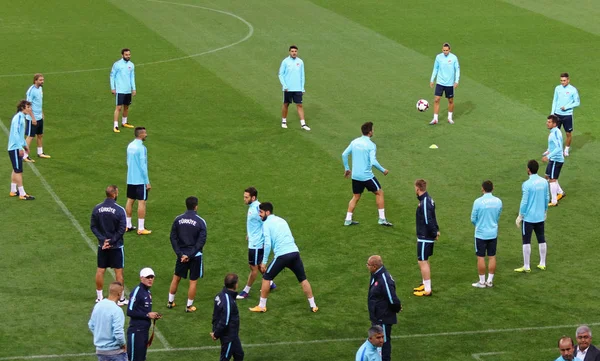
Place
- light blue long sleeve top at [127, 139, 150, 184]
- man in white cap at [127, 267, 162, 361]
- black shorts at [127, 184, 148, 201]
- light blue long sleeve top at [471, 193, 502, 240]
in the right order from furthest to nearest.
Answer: black shorts at [127, 184, 148, 201] → light blue long sleeve top at [127, 139, 150, 184] → light blue long sleeve top at [471, 193, 502, 240] → man in white cap at [127, 267, 162, 361]

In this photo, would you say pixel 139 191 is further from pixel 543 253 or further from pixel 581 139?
pixel 581 139

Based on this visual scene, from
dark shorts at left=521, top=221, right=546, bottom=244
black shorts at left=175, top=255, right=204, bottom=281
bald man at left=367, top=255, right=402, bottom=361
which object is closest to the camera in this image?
bald man at left=367, top=255, right=402, bottom=361

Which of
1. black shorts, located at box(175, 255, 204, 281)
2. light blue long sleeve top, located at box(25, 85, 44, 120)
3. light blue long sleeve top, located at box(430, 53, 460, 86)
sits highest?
light blue long sleeve top, located at box(430, 53, 460, 86)

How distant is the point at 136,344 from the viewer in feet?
52.5

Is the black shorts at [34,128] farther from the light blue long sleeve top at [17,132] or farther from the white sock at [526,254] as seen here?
the white sock at [526,254]

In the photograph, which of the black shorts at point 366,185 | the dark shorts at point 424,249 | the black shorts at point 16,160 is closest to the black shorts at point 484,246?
the dark shorts at point 424,249

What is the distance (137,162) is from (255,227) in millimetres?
3842

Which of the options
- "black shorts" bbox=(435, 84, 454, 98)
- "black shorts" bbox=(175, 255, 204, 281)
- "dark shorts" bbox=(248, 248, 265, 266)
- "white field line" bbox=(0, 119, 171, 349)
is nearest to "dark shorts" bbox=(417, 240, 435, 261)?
"dark shorts" bbox=(248, 248, 265, 266)

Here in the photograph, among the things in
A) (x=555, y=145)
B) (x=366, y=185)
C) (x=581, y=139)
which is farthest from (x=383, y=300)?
(x=581, y=139)

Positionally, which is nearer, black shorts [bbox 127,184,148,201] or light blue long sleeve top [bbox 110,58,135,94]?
black shorts [bbox 127,184,148,201]

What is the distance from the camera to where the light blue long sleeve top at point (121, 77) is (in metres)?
28.7

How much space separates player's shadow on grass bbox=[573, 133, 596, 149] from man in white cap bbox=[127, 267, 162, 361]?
15.7m

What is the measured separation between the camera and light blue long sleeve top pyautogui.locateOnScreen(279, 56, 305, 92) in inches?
1145

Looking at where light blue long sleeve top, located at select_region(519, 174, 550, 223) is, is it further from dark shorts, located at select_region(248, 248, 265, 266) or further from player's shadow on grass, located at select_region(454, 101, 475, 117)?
player's shadow on grass, located at select_region(454, 101, 475, 117)
